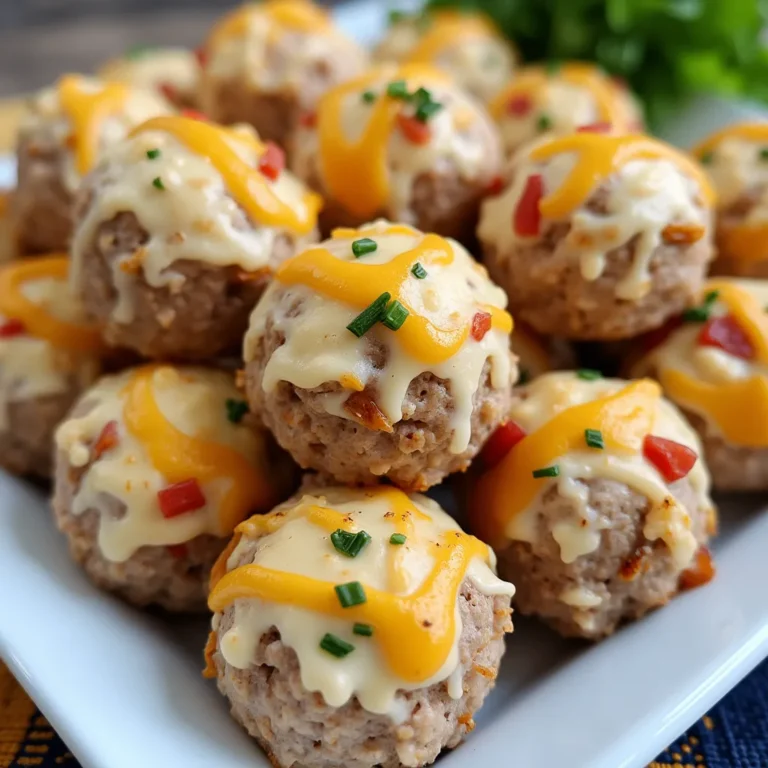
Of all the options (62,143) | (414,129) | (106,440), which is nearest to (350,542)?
(106,440)

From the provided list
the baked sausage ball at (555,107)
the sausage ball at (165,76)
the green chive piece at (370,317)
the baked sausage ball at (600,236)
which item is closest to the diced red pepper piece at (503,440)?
the baked sausage ball at (600,236)

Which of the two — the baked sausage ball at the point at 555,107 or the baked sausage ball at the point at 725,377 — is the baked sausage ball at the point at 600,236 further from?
the baked sausage ball at the point at 555,107

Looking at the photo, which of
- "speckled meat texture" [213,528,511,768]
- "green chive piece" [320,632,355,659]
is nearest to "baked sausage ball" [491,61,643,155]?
"speckled meat texture" [213,528,511,768]

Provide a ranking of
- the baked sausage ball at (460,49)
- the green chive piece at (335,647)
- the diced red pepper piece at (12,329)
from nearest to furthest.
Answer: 1. the green chive piece at (335,647)
2. the diced red pepper piece at (12,329)
3. the baked sausage ball at (460,49)

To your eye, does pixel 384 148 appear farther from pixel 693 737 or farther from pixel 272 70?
pixel 693 737

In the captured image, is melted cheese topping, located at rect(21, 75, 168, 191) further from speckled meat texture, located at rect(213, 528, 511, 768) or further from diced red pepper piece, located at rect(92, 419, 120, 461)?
speckled meat texture, located at rect(213, 528, 511, 768)
